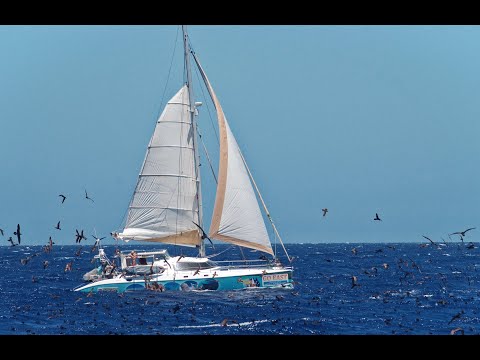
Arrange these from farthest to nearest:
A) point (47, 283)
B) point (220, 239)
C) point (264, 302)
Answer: point (47, 283)
point (220, 239)
point (264, 302)

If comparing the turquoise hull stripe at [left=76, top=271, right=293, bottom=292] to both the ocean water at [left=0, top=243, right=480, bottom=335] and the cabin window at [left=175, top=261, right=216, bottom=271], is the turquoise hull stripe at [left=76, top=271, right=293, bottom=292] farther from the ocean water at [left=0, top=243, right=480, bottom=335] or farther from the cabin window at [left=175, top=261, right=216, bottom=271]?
the cabin window at [left=175, top=261, right=216, bottom=271]

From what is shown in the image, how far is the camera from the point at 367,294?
58344 mm

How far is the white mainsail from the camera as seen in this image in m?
54.4

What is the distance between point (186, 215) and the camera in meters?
54.6

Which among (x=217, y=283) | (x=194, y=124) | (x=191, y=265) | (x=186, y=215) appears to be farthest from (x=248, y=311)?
(x=194, y=124)

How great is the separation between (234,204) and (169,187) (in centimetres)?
456

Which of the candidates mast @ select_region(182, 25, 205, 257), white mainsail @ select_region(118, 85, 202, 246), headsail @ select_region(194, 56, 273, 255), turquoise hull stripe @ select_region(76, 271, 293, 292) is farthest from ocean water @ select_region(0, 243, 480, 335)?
mast @ select_region(182, 25, 205, 257)

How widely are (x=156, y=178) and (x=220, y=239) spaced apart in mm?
5785

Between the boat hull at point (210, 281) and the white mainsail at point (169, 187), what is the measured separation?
343cm

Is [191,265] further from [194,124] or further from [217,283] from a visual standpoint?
[194,124]

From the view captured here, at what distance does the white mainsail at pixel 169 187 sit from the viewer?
54.4m

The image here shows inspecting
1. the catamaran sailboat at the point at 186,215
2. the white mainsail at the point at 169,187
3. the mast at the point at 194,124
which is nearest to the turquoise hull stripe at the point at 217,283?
the catamaran sailboat at the point at 186,215
